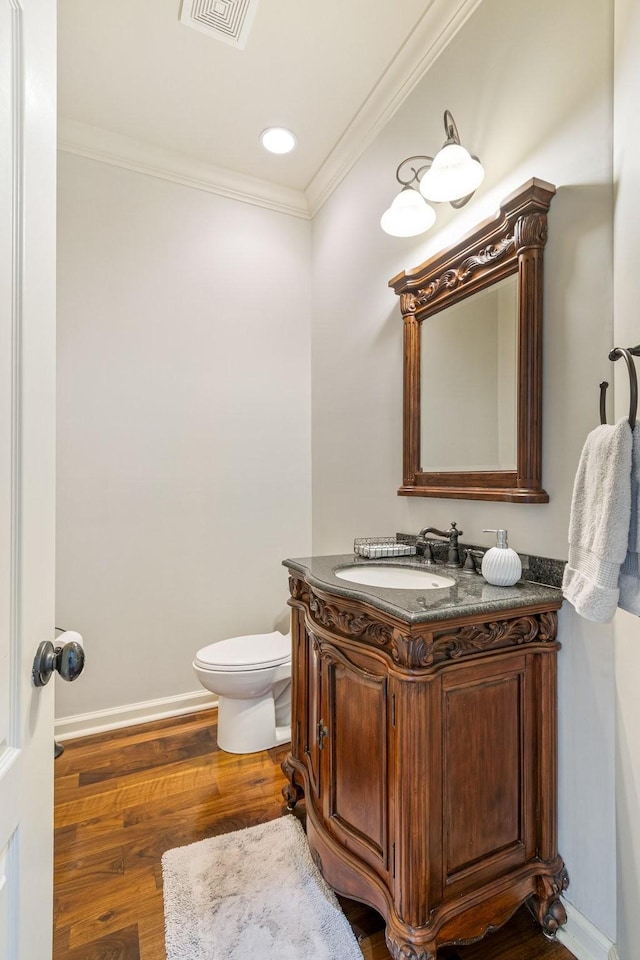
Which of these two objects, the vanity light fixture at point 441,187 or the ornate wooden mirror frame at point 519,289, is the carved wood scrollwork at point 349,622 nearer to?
the ornate wooden mirror frame at point 519,289

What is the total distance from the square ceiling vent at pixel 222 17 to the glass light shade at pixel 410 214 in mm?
872

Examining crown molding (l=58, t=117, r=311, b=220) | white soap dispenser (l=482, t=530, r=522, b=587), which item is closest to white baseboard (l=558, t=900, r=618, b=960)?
white soap dispenser (l=482, t=530, r=522, b=587)

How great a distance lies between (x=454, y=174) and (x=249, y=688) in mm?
2079

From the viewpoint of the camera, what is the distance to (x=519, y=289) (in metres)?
1.34

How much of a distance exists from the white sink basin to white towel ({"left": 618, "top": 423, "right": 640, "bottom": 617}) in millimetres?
605

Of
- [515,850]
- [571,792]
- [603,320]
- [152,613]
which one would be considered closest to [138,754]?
[152,613]

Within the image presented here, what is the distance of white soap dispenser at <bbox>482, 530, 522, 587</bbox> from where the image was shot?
4.11ft

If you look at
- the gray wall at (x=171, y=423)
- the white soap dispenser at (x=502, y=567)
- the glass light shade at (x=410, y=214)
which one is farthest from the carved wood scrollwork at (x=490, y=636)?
the gray wall at (x=171, y=423)

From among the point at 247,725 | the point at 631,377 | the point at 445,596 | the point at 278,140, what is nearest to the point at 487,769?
the point at 445,596

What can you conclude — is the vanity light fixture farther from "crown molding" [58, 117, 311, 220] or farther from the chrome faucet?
"crown molding" [58, 117, 311, 220]

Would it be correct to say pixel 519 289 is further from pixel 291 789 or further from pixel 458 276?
pixel 291 789

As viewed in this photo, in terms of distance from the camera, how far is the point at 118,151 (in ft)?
7.43

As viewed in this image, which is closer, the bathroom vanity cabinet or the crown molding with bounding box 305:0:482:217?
the bathroom vanity cabinet

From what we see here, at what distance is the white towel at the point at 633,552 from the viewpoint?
0.86 m
